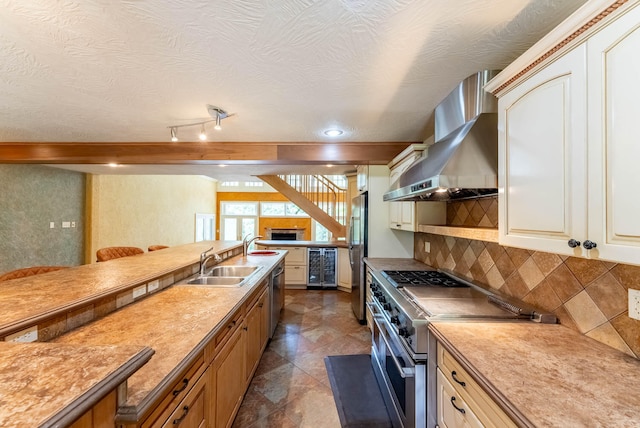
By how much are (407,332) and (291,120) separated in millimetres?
1982

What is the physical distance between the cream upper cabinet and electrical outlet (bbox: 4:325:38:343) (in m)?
2.10

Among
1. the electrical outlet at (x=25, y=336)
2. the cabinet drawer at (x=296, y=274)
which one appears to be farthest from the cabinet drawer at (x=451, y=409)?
the cabinet drawer at (x=296, y=274)

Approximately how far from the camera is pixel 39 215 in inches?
179

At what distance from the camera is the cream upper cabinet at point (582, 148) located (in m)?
0.82

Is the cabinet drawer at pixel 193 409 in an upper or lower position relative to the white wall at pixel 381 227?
lower

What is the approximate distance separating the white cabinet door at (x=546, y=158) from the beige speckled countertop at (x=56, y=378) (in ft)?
4.82

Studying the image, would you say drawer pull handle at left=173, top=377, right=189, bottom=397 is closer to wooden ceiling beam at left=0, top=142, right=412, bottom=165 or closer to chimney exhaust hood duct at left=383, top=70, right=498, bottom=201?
chimney exhaust hood duct at left=383, top=70, right=498, bottom=201

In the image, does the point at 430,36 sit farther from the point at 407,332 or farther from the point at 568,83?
the point at 407,332

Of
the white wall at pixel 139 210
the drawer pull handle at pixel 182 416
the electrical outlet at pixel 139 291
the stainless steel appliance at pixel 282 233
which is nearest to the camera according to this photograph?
the drawer pull handle at pixel 182 416

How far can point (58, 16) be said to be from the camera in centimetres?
123

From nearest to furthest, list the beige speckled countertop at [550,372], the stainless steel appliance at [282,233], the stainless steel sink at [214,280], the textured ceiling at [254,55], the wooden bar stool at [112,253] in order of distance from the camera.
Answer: the beige speckled countertop at [550,372], the textured ceiling at [254,55], the stainless steel sink at [214,280], the wooden bar stool at [112,253], the stainless steel appliance at [282,233]

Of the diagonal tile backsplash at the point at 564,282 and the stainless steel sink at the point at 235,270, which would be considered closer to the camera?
the diagonal tile backsplash at the point at 564,282

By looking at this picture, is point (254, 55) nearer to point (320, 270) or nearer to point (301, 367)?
point (301, 367)

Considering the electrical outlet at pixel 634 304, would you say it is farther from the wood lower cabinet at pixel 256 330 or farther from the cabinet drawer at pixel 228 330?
the wood lower cabinet at pixel 256 330
